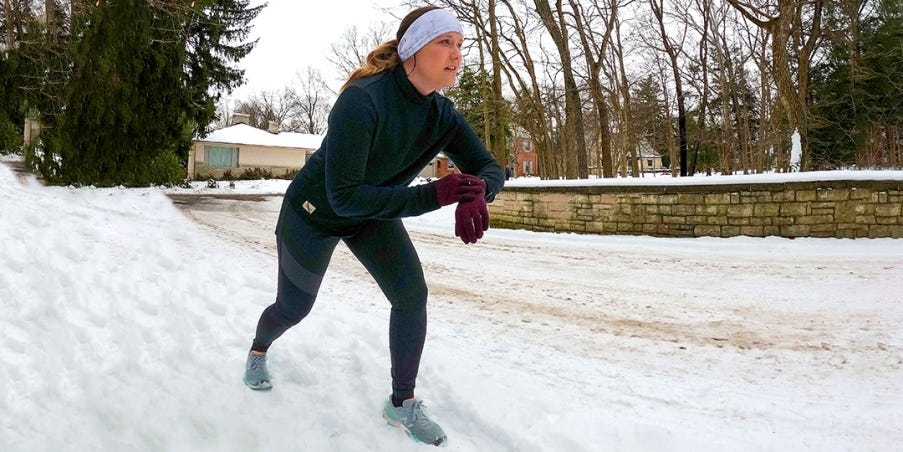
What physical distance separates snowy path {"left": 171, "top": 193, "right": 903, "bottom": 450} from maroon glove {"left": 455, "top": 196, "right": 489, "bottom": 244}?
3.12 feet

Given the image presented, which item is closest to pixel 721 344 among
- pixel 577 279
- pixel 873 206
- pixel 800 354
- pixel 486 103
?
pixel 800 354

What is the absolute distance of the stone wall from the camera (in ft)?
25.9

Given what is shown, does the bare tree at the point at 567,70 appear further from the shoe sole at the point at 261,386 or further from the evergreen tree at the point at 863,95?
the shoe sole at the point at 261,386

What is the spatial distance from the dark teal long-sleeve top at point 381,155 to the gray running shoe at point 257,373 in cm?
79

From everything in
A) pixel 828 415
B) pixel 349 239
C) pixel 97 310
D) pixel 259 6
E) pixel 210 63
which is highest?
pixel 259 6

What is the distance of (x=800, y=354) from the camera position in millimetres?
3492

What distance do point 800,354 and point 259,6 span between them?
25.8 m

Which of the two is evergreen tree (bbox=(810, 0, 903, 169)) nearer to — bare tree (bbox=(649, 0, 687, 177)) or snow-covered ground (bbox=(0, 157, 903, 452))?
bare tree (bbox=(649, 0, 687, 177))

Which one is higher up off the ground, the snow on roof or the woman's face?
the snow on roof

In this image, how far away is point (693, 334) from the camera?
3.95 meters

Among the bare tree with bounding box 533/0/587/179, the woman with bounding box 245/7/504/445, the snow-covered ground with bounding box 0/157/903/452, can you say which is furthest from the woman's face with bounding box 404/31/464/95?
the bare tree with bounding box 533/0/587/179

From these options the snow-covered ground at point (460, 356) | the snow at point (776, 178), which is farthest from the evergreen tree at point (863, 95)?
the snow-covered ground at point (460, 356)

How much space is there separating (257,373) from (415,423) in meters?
0.82

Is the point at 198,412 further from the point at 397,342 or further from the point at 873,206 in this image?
the point at 873,206
